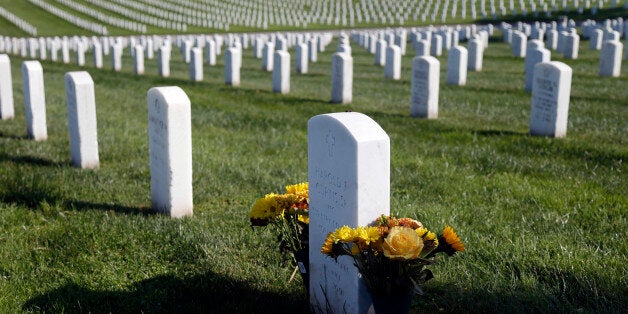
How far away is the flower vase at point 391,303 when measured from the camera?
11.9 ft

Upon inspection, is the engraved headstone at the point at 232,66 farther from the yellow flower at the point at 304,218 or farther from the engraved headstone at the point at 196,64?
the yellow flower at the point at 304,218

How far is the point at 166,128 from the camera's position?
6289mm

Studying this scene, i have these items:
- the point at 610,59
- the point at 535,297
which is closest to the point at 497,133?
the point at 535,297

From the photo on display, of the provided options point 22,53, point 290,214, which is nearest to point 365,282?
point 290,214

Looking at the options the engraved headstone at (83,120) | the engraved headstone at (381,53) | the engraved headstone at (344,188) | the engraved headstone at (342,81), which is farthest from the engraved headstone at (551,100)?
the engraved headstone at (381,53)

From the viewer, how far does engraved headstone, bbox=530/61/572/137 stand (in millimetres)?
9719

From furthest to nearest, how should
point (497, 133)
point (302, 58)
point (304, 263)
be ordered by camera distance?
point (302, 58), point (497, 133), point (304, 263)

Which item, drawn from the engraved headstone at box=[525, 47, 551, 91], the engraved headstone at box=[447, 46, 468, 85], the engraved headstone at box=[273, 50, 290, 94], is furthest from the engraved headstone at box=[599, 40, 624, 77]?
the engraved headstone at box=[273, 50, 290, 94]

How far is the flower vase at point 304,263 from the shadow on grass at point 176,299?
0.16 metres

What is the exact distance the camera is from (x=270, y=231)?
5.70 meters

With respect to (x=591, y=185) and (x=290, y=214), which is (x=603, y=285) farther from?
(x=591, y=185)

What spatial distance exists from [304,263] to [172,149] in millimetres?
2356

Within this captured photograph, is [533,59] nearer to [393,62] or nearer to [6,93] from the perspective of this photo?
[393,62]

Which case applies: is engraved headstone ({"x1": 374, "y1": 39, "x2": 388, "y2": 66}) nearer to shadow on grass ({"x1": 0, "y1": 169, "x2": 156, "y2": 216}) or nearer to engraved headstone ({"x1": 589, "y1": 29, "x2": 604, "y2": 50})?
engraved headstone ({"x1": 589, "y1": 29, "x2": 604, "y2": 50})
